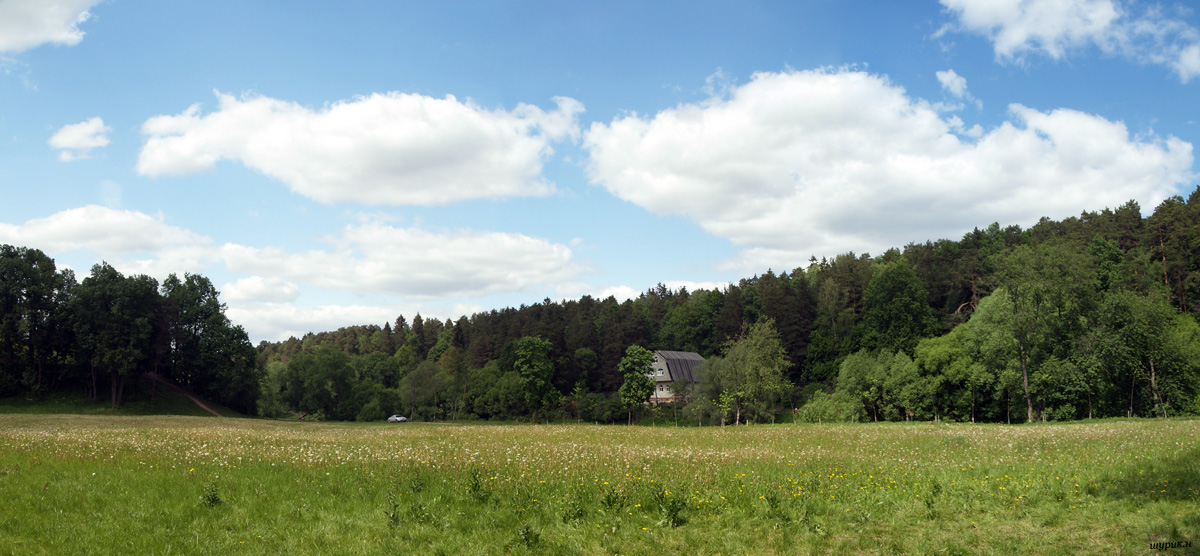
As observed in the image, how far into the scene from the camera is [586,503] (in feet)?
38.5

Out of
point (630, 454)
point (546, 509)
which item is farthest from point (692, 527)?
point (630, 454)

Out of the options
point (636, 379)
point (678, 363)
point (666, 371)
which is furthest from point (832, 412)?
point (678, 363)

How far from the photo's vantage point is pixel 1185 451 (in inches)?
565

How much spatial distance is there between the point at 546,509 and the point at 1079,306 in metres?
59.7

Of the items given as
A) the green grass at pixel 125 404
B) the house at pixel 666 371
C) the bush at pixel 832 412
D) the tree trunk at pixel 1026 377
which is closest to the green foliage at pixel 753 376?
the bush at pixel 832 412

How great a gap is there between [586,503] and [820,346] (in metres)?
87.5

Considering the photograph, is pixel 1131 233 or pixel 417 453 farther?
pixel 1131 233

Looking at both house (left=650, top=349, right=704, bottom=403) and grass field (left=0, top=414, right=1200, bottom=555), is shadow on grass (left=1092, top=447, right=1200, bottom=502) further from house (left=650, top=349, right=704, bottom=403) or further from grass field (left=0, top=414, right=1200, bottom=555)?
house (left=650, top=349, right=704, bottom=403)

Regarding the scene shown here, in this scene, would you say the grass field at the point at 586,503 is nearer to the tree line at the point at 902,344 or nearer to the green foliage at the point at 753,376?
the tree line at the point at 902,344

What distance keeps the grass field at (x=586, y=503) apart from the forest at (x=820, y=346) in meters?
41.2

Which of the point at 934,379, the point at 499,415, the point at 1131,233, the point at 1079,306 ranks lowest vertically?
the point at 499,415

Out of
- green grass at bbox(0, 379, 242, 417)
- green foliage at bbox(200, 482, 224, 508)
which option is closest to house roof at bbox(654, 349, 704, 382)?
green grass at bbox(0, 379, 242, 417)

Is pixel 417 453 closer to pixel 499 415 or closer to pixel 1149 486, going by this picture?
pixel 1149 486

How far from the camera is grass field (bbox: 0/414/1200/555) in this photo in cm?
956
